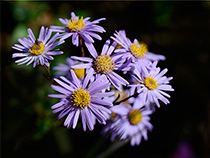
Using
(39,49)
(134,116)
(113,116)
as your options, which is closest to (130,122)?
(134,116)

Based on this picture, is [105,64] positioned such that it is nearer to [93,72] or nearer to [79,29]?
[93,72]

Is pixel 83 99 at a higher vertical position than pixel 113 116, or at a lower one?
higher

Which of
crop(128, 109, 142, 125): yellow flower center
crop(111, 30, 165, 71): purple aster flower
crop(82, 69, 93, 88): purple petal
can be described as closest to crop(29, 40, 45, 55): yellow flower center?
crop(82, 69, 93, 88): purple petal

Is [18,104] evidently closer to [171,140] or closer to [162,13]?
[171,140]

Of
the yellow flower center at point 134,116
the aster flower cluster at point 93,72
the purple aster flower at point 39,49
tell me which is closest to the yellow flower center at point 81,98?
the aster flower cluster at point 93,72

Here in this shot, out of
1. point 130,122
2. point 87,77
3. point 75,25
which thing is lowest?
point 130,122

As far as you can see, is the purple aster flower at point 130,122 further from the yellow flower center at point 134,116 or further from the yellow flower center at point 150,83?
the yellow flower center at point 150,83
